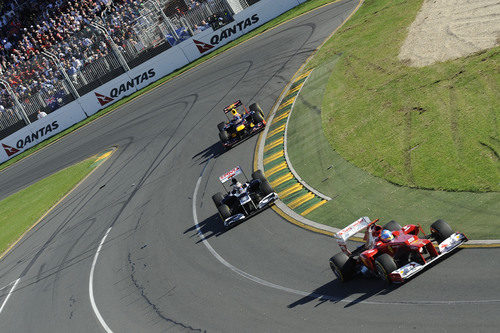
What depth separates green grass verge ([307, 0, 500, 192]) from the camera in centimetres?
1922

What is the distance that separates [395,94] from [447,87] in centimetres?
233

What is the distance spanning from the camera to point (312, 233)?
19.8m

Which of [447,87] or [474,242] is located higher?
[447,87]

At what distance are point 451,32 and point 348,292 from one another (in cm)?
1691

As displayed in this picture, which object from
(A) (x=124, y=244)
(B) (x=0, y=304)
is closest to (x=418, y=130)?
(A) (x=124, y=244)

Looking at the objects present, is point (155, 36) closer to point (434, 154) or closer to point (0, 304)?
point (0, 304)

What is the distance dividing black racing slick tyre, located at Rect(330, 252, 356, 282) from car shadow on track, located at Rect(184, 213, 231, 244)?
25.8 ft

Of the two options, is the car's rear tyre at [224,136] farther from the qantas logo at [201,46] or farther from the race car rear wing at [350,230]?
the qantas logo at [201,46]

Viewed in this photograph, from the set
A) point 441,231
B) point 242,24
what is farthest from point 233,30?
point 441,231

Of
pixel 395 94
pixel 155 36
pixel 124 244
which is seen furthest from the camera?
pixel 155 36

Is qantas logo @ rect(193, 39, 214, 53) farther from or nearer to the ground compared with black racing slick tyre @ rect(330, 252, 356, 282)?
farther from the ground

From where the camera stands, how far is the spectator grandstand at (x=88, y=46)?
4694 cm

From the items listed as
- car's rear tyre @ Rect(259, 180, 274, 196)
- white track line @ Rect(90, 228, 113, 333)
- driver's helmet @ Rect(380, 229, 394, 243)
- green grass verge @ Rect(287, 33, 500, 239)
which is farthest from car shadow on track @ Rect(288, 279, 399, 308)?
white track line @ Rect(90, 228, 113, 333)

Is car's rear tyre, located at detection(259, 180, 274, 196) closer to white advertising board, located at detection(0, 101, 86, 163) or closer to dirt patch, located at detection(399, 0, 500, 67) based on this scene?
dirt patch, located at detection(399, 0, 500, 67)
